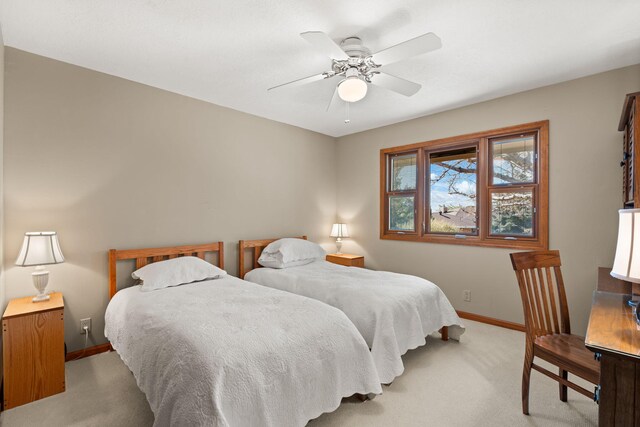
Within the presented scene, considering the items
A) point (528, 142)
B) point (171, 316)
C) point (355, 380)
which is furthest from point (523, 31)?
point (171, 316)

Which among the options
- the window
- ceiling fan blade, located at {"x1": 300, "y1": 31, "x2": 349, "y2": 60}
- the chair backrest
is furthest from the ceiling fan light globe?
the window

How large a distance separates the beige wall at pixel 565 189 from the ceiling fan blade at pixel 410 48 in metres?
2.03

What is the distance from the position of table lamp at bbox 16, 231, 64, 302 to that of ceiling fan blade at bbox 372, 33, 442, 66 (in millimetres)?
2796

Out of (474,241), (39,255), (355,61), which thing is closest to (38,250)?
(39,255)

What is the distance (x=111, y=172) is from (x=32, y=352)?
5.25 ft

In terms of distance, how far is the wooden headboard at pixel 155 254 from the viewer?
2895 mm

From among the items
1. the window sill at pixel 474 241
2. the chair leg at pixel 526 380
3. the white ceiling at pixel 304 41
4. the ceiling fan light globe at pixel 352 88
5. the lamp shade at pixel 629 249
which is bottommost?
the chair leg at pixel 526 380

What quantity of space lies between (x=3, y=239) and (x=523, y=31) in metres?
4.24

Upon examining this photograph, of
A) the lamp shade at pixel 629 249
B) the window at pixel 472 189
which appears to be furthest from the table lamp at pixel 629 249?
the window at pixel 472 189

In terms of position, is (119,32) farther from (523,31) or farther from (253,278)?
(523,31)

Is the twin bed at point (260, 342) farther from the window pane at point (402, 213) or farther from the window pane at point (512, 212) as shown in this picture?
the window pane at point (402, 213)

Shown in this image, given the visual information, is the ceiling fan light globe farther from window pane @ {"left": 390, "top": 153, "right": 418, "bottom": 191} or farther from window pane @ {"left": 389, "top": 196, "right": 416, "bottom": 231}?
window pane @ {"left": 389, "top": 196, "right": 416, "bottom": 231}

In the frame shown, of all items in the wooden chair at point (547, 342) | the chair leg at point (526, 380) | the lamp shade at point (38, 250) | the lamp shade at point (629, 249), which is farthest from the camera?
the lamp shade at point (38, 250)

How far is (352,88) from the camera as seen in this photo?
230 cm
